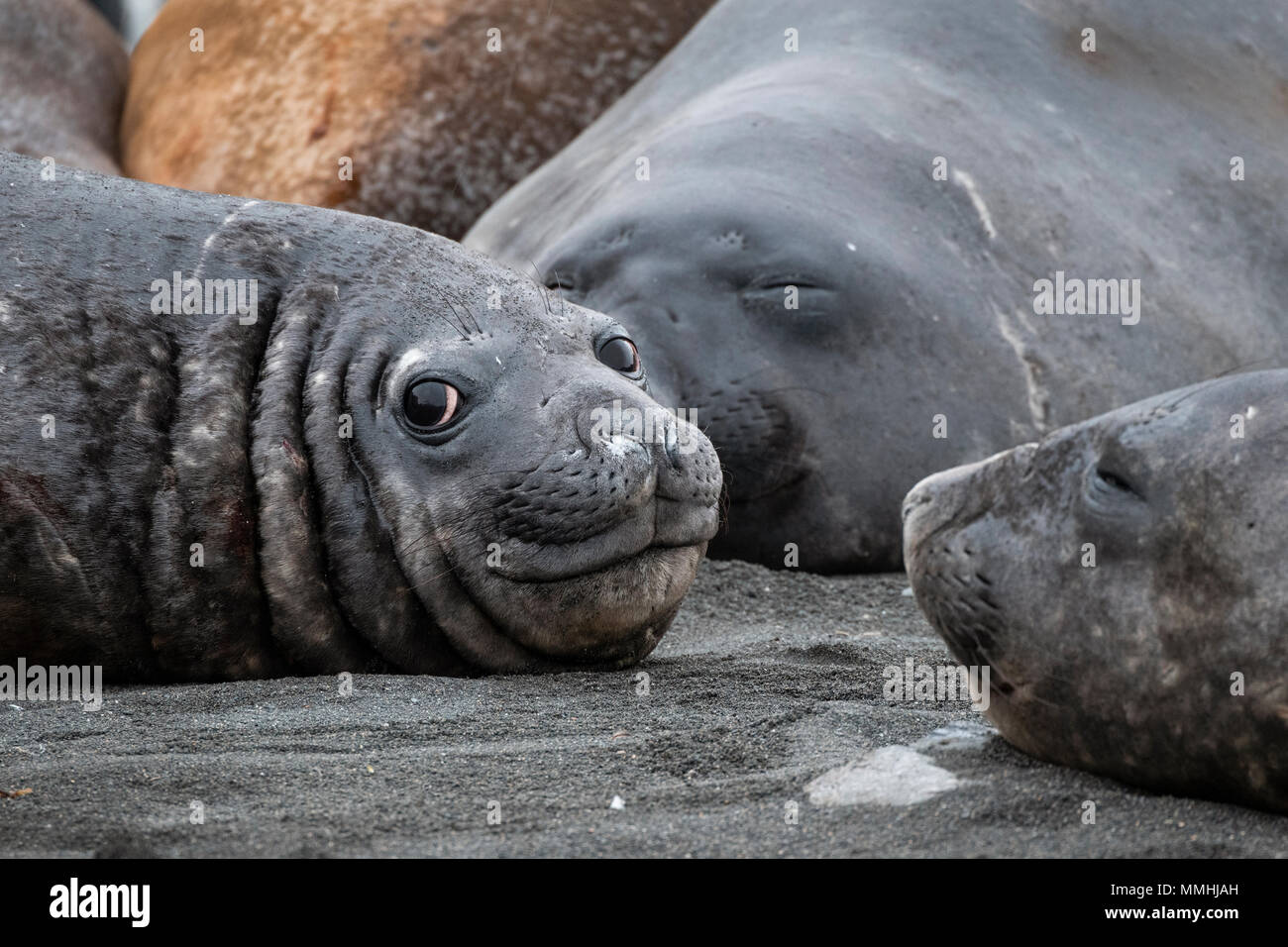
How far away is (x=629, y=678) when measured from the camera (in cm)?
355

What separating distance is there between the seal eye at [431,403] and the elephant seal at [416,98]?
394cm

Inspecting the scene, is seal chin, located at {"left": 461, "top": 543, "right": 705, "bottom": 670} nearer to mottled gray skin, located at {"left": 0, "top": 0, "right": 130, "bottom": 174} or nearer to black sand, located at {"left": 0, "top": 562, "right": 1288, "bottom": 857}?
black sand, located at {"left": 0, "top": 562, "right": 1288, "bottom": 857}

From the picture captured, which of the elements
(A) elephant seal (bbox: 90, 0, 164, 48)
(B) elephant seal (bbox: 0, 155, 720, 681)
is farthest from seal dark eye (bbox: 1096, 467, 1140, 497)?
(A) elephant seal (bbox: 90, 0, 164, 48)

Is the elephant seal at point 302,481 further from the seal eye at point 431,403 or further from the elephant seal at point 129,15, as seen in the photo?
the elephant seal at point 129,15

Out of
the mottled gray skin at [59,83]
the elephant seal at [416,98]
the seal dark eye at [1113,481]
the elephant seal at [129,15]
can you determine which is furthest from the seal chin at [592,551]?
the elephant seal at [129,15]

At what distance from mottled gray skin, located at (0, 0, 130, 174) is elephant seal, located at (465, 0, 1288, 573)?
8.15 feet

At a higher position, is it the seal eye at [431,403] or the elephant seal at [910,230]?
the elephant seal at [910,230]

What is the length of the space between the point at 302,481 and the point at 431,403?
0.29 metres

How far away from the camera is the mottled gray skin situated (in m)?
7.91

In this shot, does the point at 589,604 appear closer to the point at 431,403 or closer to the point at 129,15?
the point at 431,403

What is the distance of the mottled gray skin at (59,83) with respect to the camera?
26.0ft

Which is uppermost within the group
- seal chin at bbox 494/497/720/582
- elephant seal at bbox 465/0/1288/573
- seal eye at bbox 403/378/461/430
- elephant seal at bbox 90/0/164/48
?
elephant seal at bbox 90/0/164/48

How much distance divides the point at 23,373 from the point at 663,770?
153 cm

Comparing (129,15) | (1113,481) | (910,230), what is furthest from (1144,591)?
(129,15)
